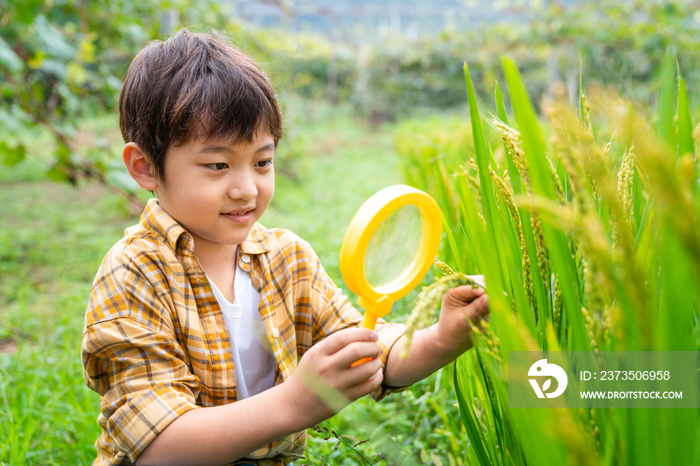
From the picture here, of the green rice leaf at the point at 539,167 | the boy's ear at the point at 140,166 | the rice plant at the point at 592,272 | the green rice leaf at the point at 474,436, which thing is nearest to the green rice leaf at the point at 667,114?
the rice plant at the point at 592,272

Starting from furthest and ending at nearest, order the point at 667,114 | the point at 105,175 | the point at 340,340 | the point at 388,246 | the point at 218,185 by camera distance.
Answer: the point at 105,175 < the point at 218,185 < the point at 388,246 < the point at 340,340 < the point at 667,114

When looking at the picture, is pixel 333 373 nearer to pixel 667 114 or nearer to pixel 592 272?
pixel 592 272

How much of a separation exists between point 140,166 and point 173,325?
0.34m

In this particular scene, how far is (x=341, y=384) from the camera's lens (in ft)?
2.38

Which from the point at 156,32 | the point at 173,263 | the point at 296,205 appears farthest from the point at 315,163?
the point at 173,263

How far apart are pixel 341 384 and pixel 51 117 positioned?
3101mm

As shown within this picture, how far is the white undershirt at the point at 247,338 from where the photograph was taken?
1.07m

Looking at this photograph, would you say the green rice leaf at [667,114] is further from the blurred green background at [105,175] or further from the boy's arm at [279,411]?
the boy's arm at [279,411]

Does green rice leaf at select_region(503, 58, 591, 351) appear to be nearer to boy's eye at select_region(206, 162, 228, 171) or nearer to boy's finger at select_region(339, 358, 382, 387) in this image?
boy's finger at select_region(339, 358, 382, 387)

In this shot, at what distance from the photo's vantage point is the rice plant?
1.15 ft

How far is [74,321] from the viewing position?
211 centimetres

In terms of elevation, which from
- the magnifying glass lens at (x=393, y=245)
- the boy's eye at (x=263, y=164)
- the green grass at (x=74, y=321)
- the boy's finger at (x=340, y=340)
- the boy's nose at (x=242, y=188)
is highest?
the boy's eye at (x=263, y=164)

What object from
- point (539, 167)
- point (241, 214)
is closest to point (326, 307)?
point (241, 214)

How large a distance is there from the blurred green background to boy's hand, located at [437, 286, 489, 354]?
190 mm
